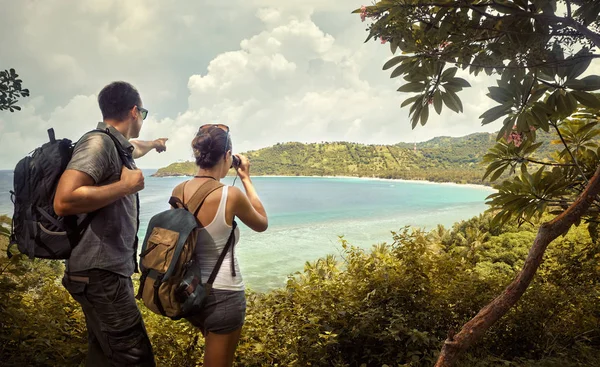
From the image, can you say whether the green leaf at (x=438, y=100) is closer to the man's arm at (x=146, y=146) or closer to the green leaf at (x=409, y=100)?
the green leaf at (x=409, y=100)

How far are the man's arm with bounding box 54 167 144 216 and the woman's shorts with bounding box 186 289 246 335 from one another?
665 millimetres

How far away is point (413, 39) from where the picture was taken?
73.2 inches

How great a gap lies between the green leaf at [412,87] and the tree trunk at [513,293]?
3.45ft

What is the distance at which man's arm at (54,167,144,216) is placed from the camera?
1377mm

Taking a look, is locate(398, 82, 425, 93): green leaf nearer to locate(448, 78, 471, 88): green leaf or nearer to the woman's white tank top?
locate(448, 78, 471, 88): green leaf

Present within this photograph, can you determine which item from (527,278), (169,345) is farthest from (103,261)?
Result: (527,278)

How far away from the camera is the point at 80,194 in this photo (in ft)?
4.54

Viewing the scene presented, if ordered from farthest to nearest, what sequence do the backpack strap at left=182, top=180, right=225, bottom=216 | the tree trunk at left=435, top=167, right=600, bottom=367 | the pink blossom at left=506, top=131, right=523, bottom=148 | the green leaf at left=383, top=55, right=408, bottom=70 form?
the pink blossom at left=506, top=131, right=523, bottom=148 → the green leaf at left=383, top=55, right=408, bottom=70 → the backpack strap at left=182, top=180, right=225, bottom=216 → the tree trunk at left=435, top=167, right=600, bottom=367

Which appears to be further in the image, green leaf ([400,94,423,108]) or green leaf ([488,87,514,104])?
green leaf ([400,94,423,108])

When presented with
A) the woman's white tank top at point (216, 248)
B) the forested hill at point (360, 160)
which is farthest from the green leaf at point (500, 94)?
the forested hill at point (360, 160)

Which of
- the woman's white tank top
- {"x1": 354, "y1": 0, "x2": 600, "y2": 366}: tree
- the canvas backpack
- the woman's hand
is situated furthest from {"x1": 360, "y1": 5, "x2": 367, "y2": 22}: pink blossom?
the canvas backpack

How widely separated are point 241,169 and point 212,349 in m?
0.99

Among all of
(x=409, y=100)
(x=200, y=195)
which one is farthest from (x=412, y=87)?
(x=200, y=195)

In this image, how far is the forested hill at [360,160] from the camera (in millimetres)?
128875
